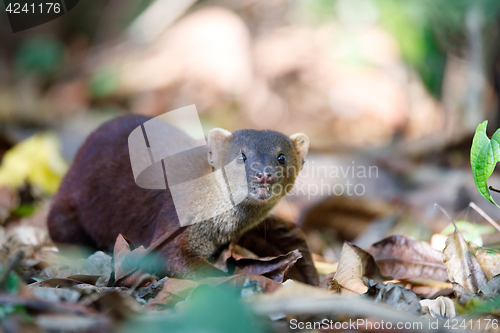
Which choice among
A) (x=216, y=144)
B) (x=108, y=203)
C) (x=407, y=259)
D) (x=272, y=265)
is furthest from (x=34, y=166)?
(x=407, y=259)

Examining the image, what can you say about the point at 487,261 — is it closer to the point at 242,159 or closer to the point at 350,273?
the point at 350,273

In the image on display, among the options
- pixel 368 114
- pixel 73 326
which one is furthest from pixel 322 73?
pixel 73 326

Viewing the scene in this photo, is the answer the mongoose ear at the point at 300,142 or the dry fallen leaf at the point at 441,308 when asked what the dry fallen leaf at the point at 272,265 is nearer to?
the dry fallen leaf at the point at 441,308

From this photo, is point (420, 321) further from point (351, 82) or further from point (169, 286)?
point (351, 82)

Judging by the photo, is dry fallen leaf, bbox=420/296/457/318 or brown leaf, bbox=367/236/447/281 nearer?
dry fallen leaf, bbox=420/296/457/318

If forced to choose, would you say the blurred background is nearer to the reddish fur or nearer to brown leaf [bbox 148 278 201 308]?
the reddish fur

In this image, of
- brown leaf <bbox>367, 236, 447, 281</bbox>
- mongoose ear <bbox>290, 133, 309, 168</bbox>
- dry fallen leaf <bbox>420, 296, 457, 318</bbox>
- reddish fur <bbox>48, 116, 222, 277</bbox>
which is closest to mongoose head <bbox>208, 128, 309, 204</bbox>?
mongoose ear <bbox>290, 133, 309, 168</bbox>
